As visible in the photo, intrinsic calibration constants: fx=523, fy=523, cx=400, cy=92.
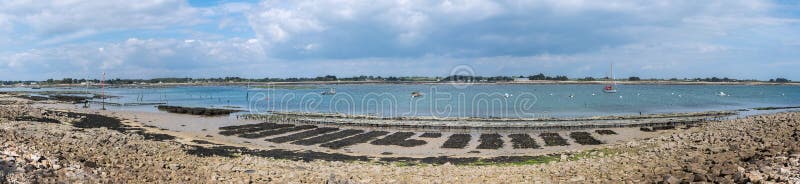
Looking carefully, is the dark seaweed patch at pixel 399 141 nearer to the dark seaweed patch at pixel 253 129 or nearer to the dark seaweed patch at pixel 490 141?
the dark seaweed patch at pixel 490 141

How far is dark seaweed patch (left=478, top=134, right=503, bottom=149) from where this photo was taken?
96.5ft

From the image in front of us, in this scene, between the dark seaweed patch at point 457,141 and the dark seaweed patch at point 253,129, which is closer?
the dark seaweed patch at point 457,141

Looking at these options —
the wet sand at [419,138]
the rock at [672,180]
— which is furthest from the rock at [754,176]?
the wet sand at [419,138]

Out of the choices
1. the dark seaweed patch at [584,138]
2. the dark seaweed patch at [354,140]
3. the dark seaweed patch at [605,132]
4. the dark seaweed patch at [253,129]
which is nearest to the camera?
the dark seaweed patch at [354,140]

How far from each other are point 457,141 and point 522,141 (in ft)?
12.7

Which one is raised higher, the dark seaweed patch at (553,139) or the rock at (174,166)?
the rock at (174,166)

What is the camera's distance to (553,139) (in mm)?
32188

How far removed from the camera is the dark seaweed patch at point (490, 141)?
2940 centimetres

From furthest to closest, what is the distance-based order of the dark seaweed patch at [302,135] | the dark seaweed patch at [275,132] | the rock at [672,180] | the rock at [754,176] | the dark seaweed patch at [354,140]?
the dark seaweed patch at [275,132], the dark seaweed patch at [302,135], the dark seaweed patch at [354,140], the rock at [672,180], the rock at [754,176]

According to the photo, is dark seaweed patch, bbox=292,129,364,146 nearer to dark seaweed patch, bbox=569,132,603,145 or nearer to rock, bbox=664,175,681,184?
dark seaweed patch, bbox=569,132,603,145

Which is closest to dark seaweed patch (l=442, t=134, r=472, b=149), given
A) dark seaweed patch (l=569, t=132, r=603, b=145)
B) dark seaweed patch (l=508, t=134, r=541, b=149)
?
dark seaweed patch (l=508, t=134, r=541, b=149)

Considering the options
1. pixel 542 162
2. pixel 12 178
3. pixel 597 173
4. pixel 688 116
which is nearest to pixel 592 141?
pixel 542 162

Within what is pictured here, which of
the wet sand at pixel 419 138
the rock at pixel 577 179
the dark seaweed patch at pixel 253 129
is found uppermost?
the rock at pixel 577 179

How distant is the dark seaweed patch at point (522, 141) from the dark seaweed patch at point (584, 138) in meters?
2.81
